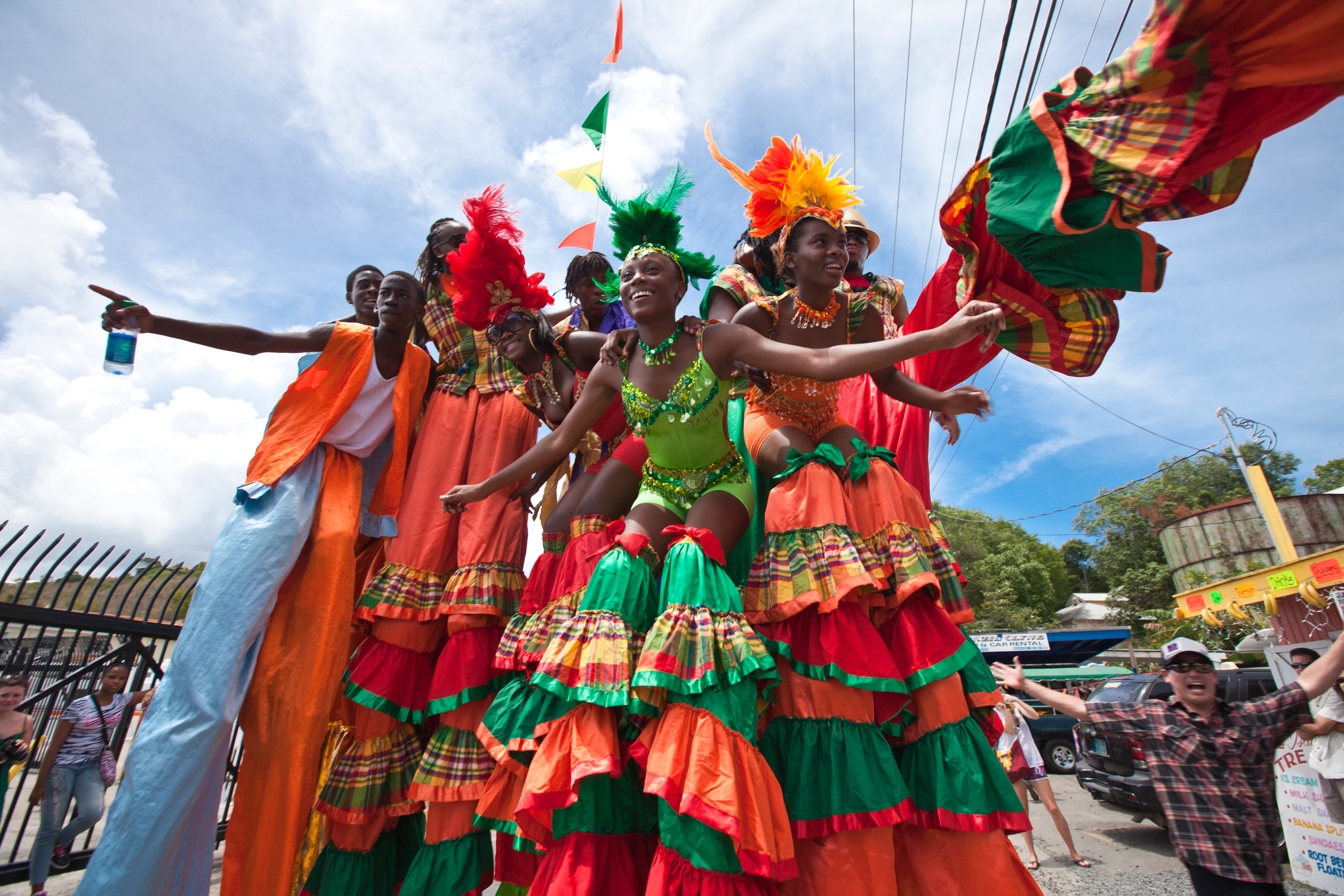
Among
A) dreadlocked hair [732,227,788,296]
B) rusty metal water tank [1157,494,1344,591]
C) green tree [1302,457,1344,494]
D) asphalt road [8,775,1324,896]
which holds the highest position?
green tree [1302,457,1344,494]

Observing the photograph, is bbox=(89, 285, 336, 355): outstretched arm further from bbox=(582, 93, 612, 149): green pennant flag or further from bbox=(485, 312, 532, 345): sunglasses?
bbox=(582, 93, 612, 149): green pennant flag

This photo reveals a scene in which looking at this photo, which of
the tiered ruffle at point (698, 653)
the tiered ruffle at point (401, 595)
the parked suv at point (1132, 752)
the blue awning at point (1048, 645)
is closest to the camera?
the tiered ruffle at point (698, 653)

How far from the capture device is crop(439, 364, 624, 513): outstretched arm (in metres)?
2.83

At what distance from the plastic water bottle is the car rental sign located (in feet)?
77.4

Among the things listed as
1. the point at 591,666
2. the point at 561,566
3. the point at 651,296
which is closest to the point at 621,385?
the point at 651,296

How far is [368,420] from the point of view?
3.31 meters

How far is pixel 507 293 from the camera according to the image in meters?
3.41

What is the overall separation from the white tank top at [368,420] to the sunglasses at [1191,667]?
14.7ft

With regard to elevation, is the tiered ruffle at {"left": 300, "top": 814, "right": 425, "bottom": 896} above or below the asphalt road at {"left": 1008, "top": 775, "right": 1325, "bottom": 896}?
above

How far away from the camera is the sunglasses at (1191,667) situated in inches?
133

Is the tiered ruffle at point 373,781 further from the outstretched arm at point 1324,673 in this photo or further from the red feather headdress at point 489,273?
the outstretched arm at point 1324,673

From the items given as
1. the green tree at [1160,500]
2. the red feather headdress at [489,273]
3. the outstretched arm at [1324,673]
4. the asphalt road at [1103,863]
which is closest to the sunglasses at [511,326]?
the red feather headdress at [489,273]

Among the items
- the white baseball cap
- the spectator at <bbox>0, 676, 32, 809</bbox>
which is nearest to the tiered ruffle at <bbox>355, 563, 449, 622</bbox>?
the white baseball cap

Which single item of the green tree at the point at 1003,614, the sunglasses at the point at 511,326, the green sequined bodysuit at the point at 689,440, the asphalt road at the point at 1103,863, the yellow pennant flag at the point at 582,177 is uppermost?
the green tree at the point at 1003,614
